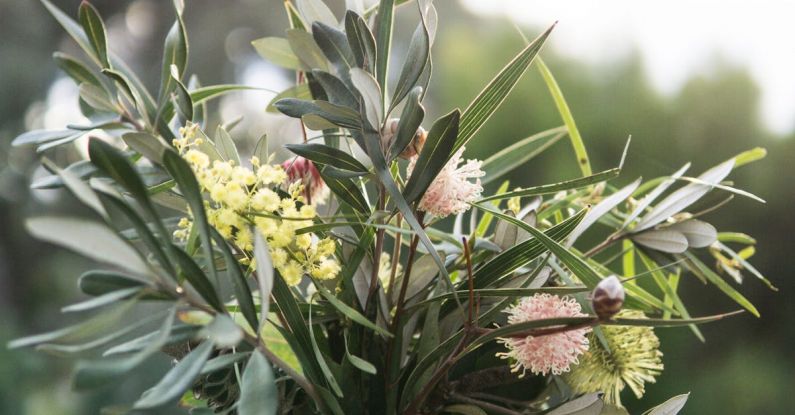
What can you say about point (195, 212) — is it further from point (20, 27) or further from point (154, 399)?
point (20, 27)

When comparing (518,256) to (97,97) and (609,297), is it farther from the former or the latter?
(97,97)

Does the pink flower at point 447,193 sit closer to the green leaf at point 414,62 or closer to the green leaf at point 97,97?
the green leaf at point 414,62

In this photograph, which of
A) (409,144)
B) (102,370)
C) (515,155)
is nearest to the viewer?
(102,370)

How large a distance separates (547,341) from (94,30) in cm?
24

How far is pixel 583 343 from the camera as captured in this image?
29 cm

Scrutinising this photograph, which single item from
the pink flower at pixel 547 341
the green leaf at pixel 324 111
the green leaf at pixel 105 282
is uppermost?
the green leaf at pixel 324 111

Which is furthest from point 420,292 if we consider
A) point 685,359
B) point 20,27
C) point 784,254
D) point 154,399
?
point 20,27

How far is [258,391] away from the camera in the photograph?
0.72ft

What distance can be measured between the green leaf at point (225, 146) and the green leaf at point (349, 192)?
5 cm

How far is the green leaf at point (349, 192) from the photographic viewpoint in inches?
11.8

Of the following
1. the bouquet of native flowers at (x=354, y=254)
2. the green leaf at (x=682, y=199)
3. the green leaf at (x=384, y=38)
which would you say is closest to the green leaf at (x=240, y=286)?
the bouquet of native flowers at (x=354, y=254)

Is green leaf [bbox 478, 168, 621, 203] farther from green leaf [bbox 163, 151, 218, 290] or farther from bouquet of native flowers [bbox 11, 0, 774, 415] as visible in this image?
green leaf [bbox 163, 151, 218, 290]

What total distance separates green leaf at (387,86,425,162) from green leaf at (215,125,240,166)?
8 cm

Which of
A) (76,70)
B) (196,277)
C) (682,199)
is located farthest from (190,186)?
(682,199)
